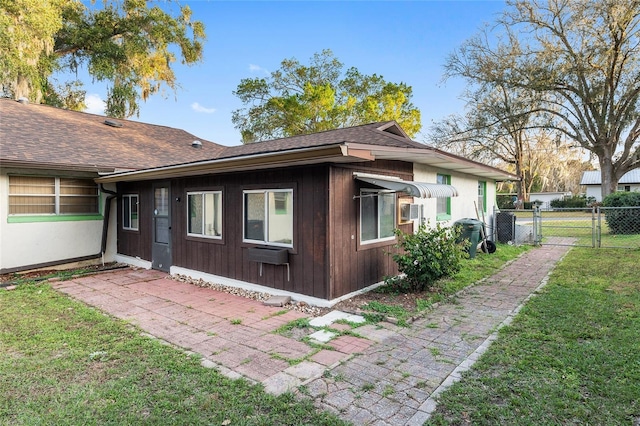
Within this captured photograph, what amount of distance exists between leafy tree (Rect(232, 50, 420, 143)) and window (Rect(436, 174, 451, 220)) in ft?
54.2

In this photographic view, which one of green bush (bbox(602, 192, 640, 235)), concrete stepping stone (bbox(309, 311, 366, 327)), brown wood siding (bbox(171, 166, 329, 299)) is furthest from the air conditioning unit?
green bush (bbox(602, 192, 640, 235))

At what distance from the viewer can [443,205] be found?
938 centimetres

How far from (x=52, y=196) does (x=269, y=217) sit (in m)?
5.99

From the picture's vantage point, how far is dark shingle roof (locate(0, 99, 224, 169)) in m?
8.14

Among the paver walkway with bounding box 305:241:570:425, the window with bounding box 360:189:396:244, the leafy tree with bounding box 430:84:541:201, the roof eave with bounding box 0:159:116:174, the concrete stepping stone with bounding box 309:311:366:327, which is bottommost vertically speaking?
the paver walkway with bounding box 305:241:570:425

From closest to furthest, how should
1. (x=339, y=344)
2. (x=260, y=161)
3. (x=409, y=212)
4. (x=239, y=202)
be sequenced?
(x=339, y=344), (x=260, y=161), (x=239, y=202), (x=409, y=212)

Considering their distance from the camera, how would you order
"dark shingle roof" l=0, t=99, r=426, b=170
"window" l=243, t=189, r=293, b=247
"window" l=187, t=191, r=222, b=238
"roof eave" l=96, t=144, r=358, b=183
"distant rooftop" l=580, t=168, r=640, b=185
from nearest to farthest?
"roof eave" l=96, t=144, r=358, b=183
"window" l=243, t=189, r=293, b=247
"window" l=187, t=191, r=222, b=238
"dark shingle roof" l=0, t=99, r=426, b=170
"distant rooftop" l=580, t=168, r=640, b=185

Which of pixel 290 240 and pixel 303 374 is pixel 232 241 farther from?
pixel 303 374

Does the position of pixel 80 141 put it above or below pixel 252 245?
above

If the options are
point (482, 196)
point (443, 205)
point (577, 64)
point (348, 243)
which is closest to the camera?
point (348, 243)

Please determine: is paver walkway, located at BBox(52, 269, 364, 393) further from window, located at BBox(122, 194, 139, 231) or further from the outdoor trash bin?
the outdoor trash bin

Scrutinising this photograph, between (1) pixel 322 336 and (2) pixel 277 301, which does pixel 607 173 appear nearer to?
(2) pixel 277 301

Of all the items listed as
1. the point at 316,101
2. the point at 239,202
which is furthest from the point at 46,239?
the point at 316,101

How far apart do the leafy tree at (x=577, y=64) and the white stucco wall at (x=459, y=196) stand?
32.1 ft
